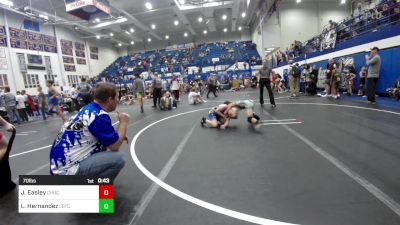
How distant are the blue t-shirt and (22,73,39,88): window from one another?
22.8 m

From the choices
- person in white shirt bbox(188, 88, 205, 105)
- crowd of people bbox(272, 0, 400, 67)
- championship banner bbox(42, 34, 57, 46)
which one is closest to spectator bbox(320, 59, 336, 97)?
crowd of people bbox(272, 0, 400, 67)

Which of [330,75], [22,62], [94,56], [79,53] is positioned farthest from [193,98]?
[94,56]

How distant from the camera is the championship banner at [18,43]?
2020 centimetres

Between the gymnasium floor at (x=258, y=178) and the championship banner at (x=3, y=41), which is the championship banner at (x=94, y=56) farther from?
the gymnasium floor at (x=258, y=178)

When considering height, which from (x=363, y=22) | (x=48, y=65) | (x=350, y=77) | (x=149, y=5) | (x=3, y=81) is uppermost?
(x=149, y=5)

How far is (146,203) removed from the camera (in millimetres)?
2600

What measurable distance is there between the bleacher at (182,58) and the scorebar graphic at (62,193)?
27.0m

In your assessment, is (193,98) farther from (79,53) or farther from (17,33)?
(79,53)

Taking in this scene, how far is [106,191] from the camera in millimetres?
2029

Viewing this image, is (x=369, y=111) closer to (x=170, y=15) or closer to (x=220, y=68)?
(x=220, y=68)

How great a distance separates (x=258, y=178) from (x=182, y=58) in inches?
1277

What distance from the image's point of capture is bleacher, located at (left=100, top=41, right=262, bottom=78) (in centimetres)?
3052

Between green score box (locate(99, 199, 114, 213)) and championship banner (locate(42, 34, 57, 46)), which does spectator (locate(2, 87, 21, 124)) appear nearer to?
green score box (locate(99, 199, 114, 213))

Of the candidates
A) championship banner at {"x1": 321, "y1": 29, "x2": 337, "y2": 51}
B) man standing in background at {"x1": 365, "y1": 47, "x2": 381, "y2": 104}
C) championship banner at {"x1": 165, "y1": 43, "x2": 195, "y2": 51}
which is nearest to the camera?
man standing in background at {"x1": 365, "y1": 47, "x2": 381, "y2": 104}
